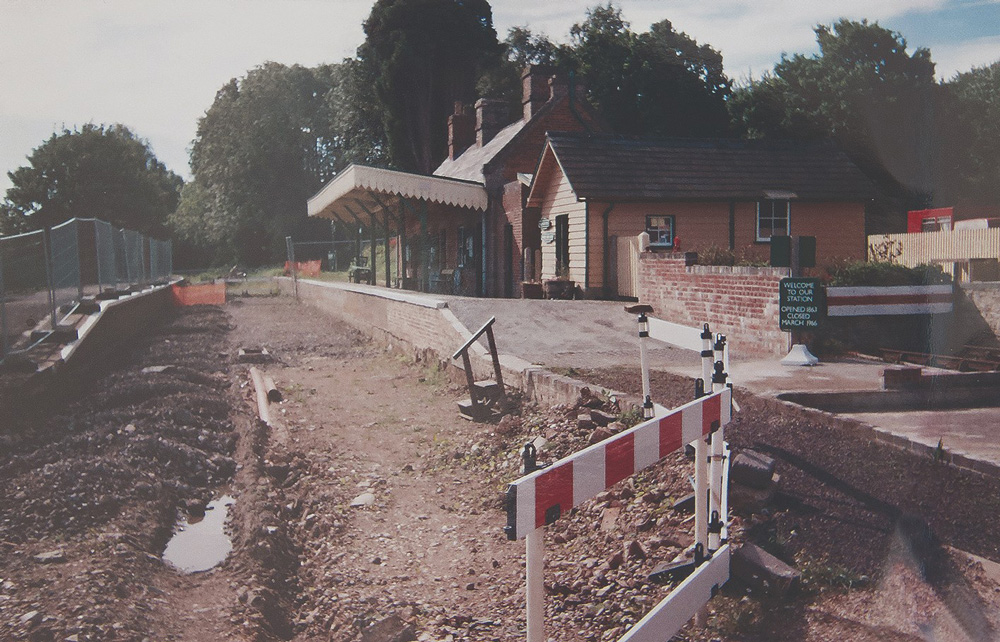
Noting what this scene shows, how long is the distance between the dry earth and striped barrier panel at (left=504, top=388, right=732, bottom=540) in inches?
40.3

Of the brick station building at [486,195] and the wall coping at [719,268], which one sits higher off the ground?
the brick station building at [486,195]

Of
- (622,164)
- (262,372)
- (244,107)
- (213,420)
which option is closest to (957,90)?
(622,164)

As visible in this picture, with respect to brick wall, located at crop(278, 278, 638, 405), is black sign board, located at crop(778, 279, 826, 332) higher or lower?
higher

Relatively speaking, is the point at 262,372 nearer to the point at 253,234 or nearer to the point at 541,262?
Result: the point at 541,262

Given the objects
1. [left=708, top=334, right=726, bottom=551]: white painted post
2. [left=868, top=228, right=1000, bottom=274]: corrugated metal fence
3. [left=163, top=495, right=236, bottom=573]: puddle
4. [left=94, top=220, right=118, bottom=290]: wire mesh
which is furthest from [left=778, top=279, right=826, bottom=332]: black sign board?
[left=94, top=220, right=118, bottom=290]: wire mesh

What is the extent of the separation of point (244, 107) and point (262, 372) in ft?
174

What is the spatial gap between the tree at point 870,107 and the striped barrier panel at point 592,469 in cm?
3330

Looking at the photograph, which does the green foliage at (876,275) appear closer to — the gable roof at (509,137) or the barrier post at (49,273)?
the barrier post at (49,273)

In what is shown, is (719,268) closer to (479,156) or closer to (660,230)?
(660,230)

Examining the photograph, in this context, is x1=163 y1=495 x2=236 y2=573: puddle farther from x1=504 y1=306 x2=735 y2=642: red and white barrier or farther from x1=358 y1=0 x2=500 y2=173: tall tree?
x1=358 y1=0 x2=500 y2=173: tall tree

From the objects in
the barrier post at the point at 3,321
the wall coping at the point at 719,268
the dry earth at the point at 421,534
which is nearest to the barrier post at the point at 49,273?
the barrier post at the point at 3,321

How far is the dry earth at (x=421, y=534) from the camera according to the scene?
425 centimetres

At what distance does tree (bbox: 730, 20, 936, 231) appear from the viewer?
34.1 m

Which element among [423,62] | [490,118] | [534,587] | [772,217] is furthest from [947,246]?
[423,62]
